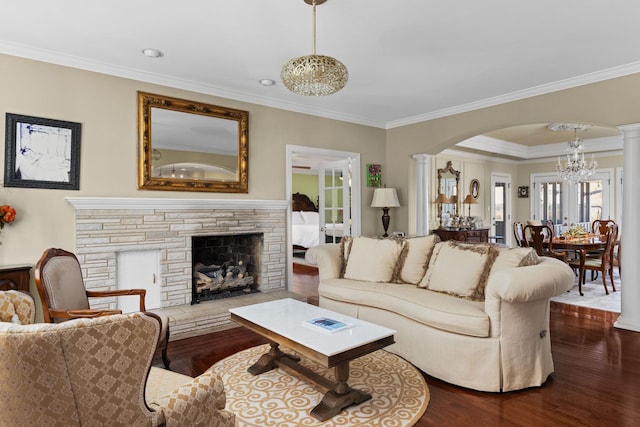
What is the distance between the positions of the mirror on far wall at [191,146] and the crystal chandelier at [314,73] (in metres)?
2.03

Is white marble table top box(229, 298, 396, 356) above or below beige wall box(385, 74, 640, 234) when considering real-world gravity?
below

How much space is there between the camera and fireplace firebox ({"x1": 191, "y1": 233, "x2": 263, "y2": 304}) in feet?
14.5

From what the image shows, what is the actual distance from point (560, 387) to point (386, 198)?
11.4 ft

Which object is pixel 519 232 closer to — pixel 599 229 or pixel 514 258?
pixel 599 229

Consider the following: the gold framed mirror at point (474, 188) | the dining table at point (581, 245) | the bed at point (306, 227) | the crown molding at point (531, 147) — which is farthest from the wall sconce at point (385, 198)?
the gold framed mirror at point (474, 188)

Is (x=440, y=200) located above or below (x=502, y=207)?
above

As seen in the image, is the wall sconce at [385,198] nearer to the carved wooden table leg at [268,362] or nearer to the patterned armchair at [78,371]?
the carved wooden table leg at [268,362]

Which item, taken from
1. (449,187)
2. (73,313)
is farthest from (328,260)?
(449,187)

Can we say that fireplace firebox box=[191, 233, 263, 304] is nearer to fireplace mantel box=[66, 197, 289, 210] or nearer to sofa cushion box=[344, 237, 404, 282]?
fireplace mantel box=[66, 197, 289, 210]

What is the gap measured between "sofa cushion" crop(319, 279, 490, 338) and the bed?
263cm

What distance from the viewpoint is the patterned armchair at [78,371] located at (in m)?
1.01

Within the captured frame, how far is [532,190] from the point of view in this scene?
9195mm

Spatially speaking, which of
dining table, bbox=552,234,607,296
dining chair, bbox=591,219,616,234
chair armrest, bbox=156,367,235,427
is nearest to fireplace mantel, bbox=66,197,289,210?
chair armrest, bbox=156,367,235,427

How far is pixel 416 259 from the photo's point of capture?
12.0 ft
